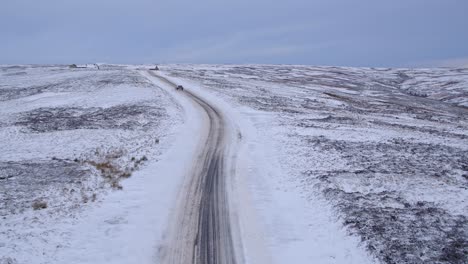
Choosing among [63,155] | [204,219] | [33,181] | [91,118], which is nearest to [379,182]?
[204,219]

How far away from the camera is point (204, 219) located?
38.8 feet

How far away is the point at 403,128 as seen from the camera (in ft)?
92.0

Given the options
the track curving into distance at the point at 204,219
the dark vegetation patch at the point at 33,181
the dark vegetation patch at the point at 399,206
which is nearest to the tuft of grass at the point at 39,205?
the dark vegetation patch at the point at 33,181

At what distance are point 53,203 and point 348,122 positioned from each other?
24.3 m

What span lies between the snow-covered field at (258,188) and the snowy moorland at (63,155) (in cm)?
7

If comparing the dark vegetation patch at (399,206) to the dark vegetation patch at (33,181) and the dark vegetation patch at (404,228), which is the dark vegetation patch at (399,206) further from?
the dark vegetation patch at (33,181)

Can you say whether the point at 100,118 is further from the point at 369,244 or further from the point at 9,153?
the point at 369,244

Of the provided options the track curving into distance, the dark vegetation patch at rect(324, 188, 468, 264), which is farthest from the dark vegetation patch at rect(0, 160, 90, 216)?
the dark vegetation patch at rect(324, 188, 468, 264)

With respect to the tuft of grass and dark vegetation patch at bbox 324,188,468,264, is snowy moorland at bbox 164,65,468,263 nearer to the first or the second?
dark vegetation patch at bbox 324,188,468,264

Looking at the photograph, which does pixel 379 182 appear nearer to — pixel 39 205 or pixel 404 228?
pixel 404 228

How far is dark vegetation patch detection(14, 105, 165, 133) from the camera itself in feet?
83.0

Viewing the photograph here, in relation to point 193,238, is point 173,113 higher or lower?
higher

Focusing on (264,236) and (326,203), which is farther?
(326,203)

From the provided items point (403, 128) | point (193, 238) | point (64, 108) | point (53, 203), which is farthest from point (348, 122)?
point (64, 108)
